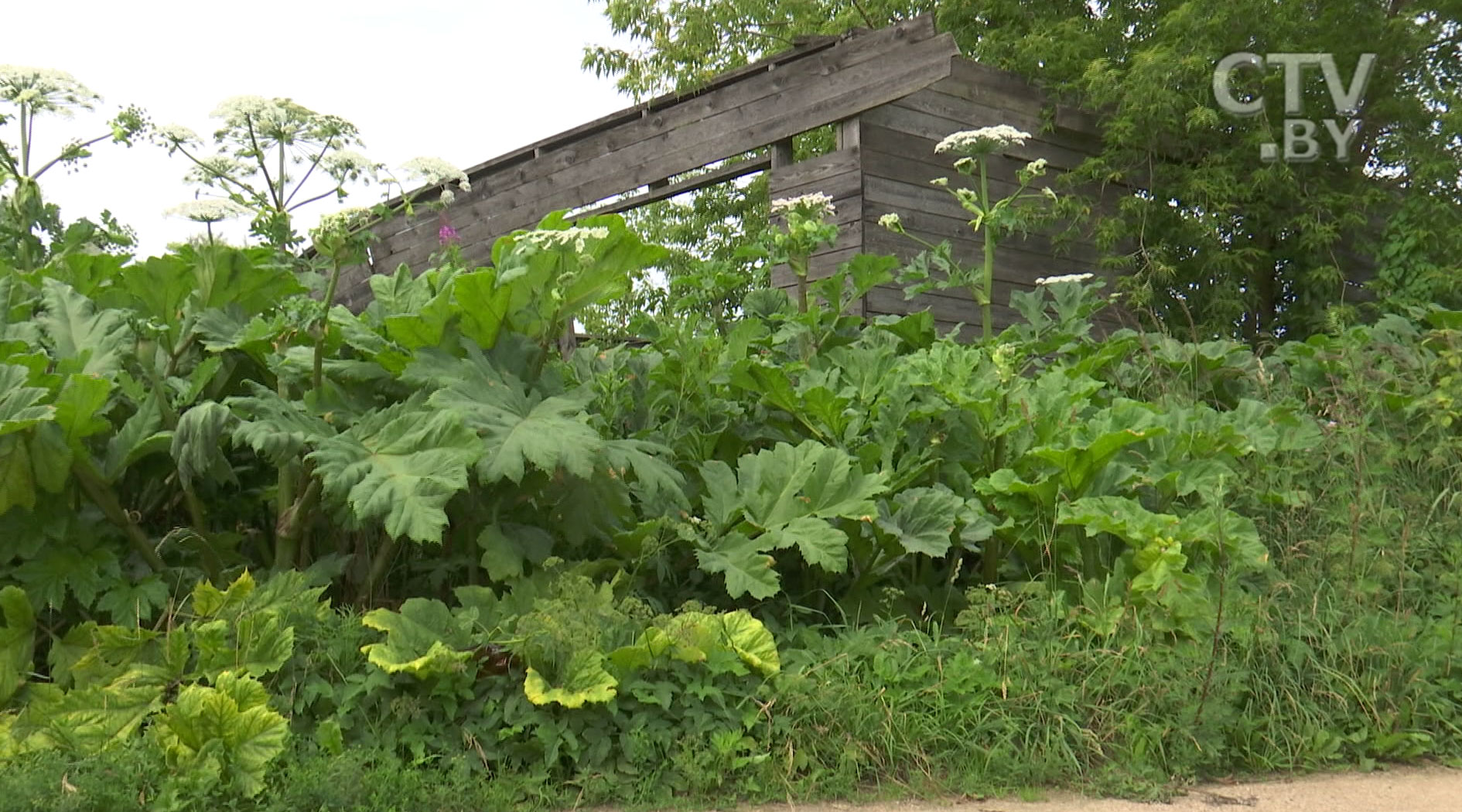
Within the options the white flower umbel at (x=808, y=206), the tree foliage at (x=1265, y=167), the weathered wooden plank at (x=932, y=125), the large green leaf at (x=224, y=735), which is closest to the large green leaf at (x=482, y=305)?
the large green leaf at (x=224, y=735)

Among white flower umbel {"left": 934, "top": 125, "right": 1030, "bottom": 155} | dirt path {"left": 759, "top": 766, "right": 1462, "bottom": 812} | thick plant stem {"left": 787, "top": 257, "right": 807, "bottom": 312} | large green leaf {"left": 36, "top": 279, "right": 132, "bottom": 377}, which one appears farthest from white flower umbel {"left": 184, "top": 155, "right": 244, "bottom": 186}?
white flower umbel {"left": 934, "top": 125, "right": 1030, "bottom": 155}

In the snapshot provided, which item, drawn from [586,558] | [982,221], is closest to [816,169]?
[982,221]

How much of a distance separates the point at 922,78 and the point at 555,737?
240 inches

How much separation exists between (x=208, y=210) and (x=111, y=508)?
0.99m

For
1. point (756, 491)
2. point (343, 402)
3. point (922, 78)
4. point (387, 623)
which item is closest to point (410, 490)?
point (387, 623)

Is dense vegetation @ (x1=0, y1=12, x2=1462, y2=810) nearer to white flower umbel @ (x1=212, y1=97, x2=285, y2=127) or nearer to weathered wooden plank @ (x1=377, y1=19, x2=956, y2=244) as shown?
white flower umbel @ (x1=212, y1=97, x2=285, y2=127)

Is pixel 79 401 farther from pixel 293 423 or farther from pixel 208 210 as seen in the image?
pixel 208 210

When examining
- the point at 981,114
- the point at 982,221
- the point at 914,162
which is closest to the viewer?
the point at 982,221

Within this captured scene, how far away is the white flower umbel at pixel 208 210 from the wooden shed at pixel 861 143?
485cm

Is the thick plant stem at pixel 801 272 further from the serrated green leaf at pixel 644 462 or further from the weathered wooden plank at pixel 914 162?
the weathered wooden plank at pixel 914 162

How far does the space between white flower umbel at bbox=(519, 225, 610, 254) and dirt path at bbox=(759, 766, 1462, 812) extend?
1.67 metres

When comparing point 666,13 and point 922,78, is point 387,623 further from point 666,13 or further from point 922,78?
point 666,13

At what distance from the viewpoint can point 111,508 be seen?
374cm

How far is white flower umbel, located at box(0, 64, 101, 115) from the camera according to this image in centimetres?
421
